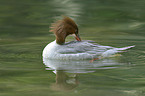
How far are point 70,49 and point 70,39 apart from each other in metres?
3.18

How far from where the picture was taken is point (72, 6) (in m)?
17.4

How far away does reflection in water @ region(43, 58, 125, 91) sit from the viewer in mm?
6167

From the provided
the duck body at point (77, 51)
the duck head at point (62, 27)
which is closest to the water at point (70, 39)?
the duck body at point (77, 51)

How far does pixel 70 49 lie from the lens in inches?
321

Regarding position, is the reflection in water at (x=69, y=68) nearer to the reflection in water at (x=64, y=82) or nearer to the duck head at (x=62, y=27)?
the reflection in water at (x=64, y=82)

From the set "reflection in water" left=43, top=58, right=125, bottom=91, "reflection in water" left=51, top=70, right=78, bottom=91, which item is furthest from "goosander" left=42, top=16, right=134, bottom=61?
"reflection in water" left=51, top=70, right=78, bottom=91

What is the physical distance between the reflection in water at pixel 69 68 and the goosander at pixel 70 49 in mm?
166

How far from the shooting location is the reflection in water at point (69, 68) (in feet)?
20.2

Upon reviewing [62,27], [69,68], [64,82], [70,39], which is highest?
[62,27]

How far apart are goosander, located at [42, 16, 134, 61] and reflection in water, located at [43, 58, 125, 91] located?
166 mm

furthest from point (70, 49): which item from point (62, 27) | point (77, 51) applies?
point (62, 27)

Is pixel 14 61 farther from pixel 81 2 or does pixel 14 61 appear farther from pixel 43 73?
pixel 81 2

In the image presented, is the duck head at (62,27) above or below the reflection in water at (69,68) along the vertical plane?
above

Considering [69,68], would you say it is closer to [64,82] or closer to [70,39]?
[64,82]
